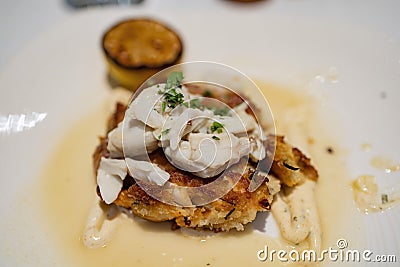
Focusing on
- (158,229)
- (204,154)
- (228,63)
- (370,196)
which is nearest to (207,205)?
(204,154)

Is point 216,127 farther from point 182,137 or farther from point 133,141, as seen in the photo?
point 133,141

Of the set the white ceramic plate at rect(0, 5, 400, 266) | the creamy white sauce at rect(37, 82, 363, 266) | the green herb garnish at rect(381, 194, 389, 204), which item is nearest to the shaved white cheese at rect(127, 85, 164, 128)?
the creamy white sauce at rect(37, 82, 363, 266)

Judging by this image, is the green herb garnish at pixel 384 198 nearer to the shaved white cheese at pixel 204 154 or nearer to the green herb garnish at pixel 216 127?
the shaved white cheese at pixel 204 154

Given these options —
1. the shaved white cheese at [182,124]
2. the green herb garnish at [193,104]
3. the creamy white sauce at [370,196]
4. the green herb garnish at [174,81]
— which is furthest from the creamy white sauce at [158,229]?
the green herb garnish at [174,81]

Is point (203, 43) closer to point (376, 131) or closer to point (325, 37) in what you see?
point (325, 37)

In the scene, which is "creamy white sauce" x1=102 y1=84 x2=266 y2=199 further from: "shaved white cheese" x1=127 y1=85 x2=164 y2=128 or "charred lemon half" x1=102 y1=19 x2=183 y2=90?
"charred lemon half" x1=102 y1=19 x2=183 y2=90
